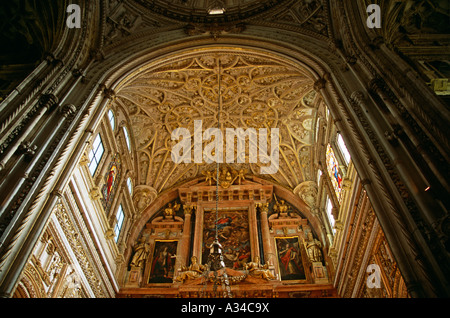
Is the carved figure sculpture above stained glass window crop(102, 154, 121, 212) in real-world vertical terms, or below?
below

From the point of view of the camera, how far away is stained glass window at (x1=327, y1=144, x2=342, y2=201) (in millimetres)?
12016

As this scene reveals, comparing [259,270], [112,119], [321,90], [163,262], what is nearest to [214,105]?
[112,119]

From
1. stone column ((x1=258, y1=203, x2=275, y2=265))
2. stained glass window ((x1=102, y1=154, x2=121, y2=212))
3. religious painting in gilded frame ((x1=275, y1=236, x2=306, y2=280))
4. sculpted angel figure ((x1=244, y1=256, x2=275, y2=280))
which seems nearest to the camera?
sculpted angel figure ((x1=244, y1=256, x2=275, y2=280))

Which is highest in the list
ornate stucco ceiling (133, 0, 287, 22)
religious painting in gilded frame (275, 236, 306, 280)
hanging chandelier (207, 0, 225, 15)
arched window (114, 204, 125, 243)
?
hanging chandelier (207, 0, 225, 15)

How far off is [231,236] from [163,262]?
2.81 metres

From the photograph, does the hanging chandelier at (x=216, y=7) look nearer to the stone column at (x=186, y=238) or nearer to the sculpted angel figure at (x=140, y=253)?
the stone column at (x=186, y=238)

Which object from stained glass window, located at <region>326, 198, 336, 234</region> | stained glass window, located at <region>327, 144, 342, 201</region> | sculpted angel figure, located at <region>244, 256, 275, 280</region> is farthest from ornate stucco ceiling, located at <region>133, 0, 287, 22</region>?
sculpted angel figure, located at <region>244, 256, 275, 280</region>

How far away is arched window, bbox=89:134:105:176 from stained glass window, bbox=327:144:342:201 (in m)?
8.21

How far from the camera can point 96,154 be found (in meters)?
12.0

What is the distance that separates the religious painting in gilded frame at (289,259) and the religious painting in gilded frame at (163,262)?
402 cm

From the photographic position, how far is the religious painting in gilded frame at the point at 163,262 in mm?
12801

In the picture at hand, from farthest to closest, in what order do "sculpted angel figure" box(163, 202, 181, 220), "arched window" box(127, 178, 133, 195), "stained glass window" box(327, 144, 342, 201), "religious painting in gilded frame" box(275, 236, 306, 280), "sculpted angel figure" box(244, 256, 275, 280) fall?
"sculpted angel figure" box(163, 202, 181, 220) → "arched window" box(127, 178, 133, 195) → "religious painting in gilded frame" box(275, 236, 306, 280) → "stained glass window" box(327, 144, 342, 201) → "sculpted angel figure" box(244, 256, 275, 280)

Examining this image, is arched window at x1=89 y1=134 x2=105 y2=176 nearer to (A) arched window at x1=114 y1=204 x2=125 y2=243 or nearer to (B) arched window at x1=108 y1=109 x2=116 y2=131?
(B) arched window at x1=108 y1=109 x2=116 y2=131
